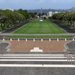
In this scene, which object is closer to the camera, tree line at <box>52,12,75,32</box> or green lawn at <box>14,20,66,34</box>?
green lawn at <box>14,20,66,34</box>

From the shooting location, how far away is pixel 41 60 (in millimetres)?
22547

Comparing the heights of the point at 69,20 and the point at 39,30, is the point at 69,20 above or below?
below

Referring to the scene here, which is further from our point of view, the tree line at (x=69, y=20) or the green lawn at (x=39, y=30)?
the tree line at (x=69, y=20)

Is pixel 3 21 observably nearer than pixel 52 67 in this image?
No

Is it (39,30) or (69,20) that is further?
(69,20)
